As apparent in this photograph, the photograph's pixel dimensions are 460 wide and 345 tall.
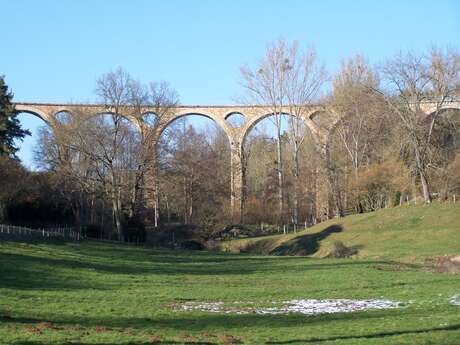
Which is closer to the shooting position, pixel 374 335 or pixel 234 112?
pixel 374 335

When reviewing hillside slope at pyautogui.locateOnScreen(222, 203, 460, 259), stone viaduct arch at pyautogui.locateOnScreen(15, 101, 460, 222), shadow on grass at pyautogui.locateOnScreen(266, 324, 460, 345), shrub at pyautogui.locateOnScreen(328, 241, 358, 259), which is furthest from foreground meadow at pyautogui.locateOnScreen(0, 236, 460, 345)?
stone viaduct arch at pyautogui.locateOnScreen(15, 101, 460, 222)

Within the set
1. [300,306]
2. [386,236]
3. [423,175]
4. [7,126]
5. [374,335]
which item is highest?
[7,126]

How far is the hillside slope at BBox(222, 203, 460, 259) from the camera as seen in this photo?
3391 centimetres

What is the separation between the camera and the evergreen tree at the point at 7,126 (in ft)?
148

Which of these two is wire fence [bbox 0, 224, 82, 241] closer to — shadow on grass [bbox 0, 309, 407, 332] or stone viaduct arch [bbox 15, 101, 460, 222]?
stone viaduct arch [bbox 15, 101, 460, 222]

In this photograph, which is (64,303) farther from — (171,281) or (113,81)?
(113,81)

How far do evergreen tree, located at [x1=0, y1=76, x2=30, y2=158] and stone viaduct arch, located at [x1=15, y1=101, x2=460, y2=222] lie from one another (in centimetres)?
740

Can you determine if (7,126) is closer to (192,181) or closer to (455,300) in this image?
(192,181)

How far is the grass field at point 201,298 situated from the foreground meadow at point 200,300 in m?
0.02

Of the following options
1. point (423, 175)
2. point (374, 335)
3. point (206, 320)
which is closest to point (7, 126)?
point (423, 175)

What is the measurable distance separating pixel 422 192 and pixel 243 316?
37.9 m

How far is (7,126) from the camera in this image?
45.8 metres

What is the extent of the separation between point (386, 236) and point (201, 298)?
23314mm

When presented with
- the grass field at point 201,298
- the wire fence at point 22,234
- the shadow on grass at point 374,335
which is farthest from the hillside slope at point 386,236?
the shadow on grass at point 374,335
